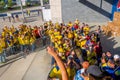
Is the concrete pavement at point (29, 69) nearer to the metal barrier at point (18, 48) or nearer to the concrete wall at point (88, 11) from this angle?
the metal barrier at point (18, 48)

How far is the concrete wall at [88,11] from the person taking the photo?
24.6 meters

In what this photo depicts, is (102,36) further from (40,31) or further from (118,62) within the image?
(118,62)

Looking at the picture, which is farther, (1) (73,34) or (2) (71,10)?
(2) (71,10)

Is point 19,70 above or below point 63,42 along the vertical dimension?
below

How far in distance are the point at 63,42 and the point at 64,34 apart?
2.13m

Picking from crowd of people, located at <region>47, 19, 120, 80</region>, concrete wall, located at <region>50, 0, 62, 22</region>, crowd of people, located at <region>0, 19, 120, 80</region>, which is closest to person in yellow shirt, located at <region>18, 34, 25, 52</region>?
crowd of people, located at <region>0, 19, 120, 80</region>

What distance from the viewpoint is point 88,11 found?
81.3 ft

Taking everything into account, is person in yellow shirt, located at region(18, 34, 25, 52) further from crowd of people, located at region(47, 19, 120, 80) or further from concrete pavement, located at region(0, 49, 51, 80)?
crowd of people, located at region(47, 19, 120, 80)

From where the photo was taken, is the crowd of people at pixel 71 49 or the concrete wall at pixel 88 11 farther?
the concrete wall at pixel 88 11

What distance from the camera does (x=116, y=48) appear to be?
14.7 m

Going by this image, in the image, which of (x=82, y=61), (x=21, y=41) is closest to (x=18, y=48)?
(x=21, y=41)

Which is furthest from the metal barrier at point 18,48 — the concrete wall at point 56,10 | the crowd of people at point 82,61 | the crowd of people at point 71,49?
the concrete wall at point 56,10

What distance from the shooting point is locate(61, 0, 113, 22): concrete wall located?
80.6 feet

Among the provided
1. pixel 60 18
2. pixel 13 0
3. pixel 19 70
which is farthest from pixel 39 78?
pixel 13 0
